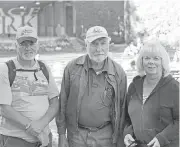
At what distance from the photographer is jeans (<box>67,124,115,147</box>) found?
7.41 ft

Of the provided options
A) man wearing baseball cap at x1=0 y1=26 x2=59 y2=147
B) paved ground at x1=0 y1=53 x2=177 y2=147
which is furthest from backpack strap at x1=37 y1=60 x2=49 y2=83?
paved ground at x1=0 y1=53 x2=177 y2=147

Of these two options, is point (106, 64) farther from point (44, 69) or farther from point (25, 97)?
point (25, 97)

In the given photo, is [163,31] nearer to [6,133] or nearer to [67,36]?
[67,36]

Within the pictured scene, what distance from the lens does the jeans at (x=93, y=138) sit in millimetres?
2258

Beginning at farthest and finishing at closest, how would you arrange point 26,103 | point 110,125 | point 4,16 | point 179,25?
1. point 4,16
2. point 179,25
3. point 110,125
4. point 26,103

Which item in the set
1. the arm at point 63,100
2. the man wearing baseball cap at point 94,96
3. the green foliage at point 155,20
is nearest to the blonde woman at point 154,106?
the man wearing baseball cap at point 94,96

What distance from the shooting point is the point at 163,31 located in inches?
249

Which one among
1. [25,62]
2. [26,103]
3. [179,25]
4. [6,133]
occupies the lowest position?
[6,133]

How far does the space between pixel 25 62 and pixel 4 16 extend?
496cm

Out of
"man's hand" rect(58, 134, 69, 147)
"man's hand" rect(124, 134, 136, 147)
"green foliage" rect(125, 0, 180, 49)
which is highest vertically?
"green foliage" rect(125, 0, 180, 49)

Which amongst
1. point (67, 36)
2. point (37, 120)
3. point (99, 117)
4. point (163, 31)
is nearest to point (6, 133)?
point (37, 120)

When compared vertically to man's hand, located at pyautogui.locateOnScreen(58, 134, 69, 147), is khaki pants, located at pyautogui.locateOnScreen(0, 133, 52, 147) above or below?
above

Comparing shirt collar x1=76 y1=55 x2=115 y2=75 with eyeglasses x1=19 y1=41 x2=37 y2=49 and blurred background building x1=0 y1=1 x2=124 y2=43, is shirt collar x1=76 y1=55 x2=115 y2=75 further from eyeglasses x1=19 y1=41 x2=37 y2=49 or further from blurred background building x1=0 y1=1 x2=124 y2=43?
blurred background building x1=0 y1=1 x2=124 y2=43

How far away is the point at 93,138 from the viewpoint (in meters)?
2.25
